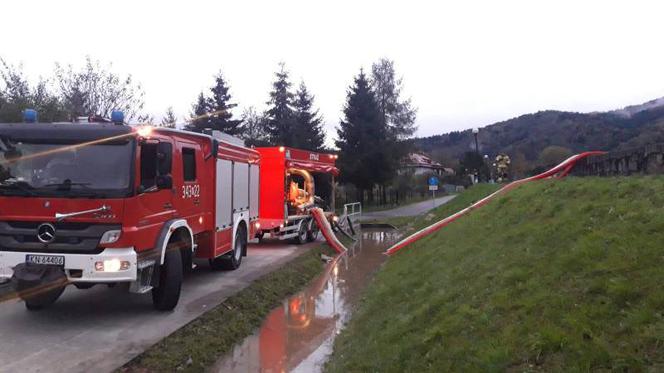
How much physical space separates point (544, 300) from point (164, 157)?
5.50 meters

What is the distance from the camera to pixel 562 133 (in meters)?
36.5

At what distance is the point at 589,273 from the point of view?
498 centimetres

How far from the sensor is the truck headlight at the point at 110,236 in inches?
270

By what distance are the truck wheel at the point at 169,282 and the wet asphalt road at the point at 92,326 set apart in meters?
0.17

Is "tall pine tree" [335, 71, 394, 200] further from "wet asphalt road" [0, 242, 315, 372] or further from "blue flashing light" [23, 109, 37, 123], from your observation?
"blue flashing light" [23, 109, 37, 123]

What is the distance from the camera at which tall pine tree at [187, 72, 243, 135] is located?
4375 cm

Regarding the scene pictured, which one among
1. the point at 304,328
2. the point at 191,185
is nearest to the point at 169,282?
the point at 191,185

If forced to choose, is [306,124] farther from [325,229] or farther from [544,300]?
[544,300]

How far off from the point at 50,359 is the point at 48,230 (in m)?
1.81

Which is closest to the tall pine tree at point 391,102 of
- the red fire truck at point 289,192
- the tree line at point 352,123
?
the tree line at point 352,123

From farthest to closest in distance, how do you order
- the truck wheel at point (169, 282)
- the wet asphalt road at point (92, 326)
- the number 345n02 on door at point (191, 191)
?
1. the number 345n02 on door at point (191, 191)
2. the truck wheel at point (169, 282)
3. the wet asphalt road at point (92, 326)

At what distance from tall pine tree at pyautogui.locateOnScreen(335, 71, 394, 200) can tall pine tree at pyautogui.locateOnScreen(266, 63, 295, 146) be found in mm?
4946

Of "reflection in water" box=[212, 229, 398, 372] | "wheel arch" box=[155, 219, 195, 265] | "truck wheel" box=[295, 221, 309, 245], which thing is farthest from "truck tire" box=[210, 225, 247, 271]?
"truck wheel" box=[295, 221, 309, 245]

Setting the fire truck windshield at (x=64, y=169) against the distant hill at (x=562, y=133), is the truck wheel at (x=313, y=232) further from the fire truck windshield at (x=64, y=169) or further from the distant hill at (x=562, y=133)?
the fire truck windshield at (x=64, y=169)
